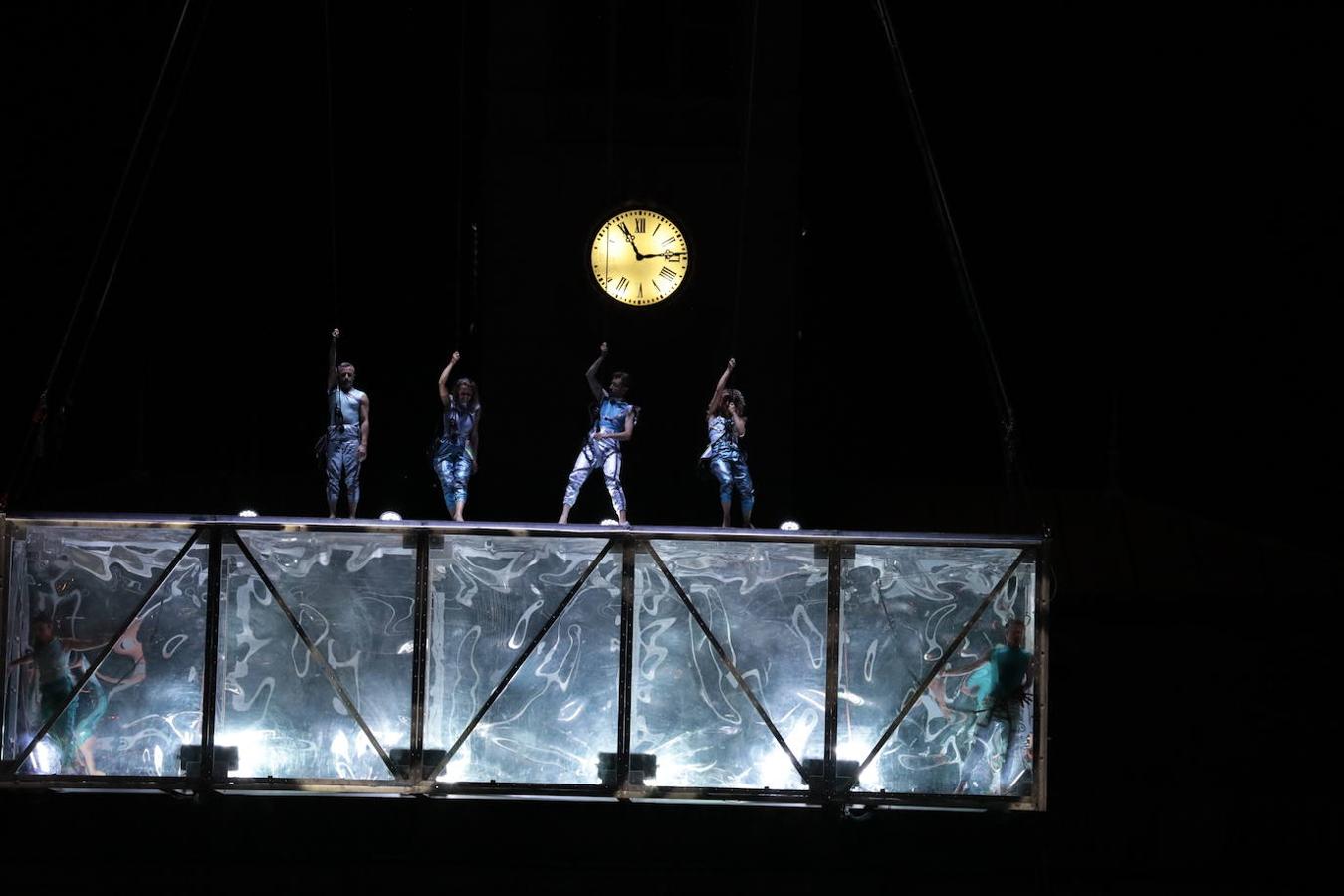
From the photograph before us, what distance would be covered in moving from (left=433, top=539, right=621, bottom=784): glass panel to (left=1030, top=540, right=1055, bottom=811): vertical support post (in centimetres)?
285

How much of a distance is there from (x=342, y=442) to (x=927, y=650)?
19.0ft

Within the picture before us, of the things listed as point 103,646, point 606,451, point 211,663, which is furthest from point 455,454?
point 103,646

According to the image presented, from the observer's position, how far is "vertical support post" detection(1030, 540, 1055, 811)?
10.2m

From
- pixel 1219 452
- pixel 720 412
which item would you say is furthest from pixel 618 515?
pixel 1219 452

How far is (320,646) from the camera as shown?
1013 centimetres

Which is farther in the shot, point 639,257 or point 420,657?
point 639,257

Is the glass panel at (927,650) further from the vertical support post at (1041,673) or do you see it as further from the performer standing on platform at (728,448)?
the performer standing on platform at (728,448)

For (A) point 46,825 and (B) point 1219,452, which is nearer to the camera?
(A) point 46,825

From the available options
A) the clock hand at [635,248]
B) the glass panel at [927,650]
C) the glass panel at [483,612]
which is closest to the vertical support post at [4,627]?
the glass panel at [483,612]

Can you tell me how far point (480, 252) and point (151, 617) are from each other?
223 inches

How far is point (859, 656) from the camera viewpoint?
10.2 metres

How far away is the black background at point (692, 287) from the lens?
14.6 metres

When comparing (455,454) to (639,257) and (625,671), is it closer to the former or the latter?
(639,257)

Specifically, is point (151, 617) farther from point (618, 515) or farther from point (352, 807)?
point (618, 515)
